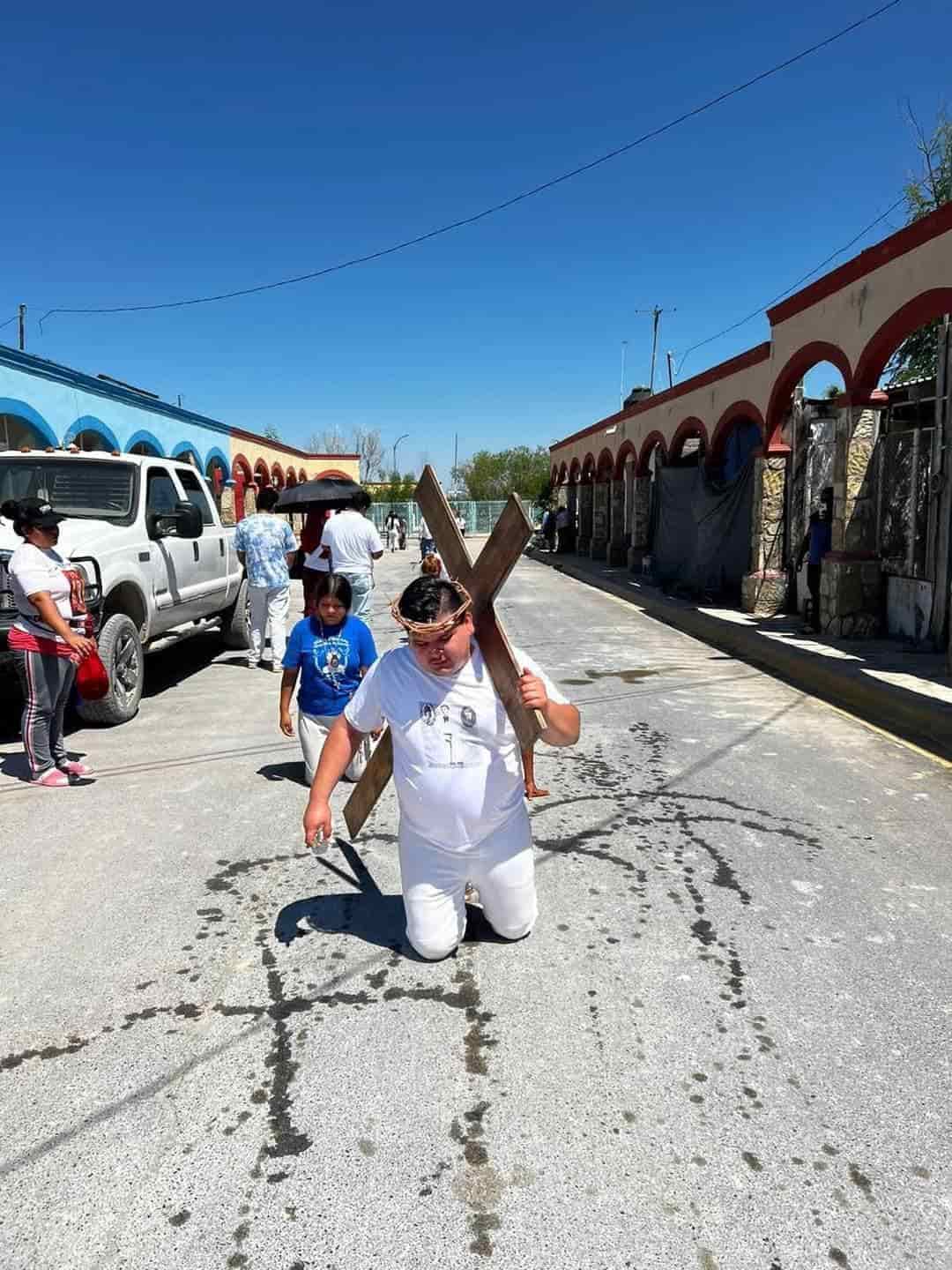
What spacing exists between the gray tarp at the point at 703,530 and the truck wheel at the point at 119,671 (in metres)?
11.0

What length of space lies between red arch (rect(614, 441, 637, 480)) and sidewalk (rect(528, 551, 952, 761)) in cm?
1003

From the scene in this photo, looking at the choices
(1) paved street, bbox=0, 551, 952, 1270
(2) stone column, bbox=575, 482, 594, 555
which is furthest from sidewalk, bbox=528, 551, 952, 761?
(2) stone column, bbox=575, 482, 594, 555

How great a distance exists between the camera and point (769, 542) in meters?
14.1

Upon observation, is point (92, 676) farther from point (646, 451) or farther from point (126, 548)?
point (646, 451)

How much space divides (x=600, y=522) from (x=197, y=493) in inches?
804

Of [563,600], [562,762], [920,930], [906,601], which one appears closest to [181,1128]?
[920,930]

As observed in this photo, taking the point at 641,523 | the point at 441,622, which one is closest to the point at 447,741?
the point at 441,622

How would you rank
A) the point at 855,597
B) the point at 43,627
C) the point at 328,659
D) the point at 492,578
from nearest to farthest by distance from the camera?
the point at 492,578 < the point at 328,659 < the point at 43,627 < the point at 855,597

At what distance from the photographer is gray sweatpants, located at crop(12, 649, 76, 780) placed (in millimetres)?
5238

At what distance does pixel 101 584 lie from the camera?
6723 mm

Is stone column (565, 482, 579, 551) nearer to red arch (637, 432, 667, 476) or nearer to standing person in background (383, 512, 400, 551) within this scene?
standing person in background (383, 512, 400, 551)

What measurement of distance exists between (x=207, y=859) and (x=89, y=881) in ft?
1.67

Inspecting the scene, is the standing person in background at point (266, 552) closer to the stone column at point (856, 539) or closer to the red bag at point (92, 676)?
the red bag at point (92, 676)

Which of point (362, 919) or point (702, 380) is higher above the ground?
point (702, 380)
